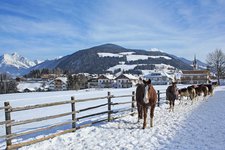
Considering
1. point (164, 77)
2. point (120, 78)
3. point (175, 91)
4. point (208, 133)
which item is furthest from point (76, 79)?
point (208, 133)

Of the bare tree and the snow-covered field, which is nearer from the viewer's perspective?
the snow-covered field

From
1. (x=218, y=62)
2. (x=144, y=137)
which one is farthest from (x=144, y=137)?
(x=218, y=62)

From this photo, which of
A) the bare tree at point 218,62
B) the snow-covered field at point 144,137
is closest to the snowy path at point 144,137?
the snow-covered field at point 144,137

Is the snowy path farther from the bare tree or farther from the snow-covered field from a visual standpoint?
the bare tree

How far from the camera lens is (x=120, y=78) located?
121 m

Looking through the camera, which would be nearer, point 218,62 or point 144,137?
point 144,137

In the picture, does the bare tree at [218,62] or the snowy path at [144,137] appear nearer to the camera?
the snowy path at [144,137]

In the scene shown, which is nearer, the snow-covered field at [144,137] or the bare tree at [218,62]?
the snow-covered field at [144,137]

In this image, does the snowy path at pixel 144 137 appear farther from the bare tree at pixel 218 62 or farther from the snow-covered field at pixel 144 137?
the bare tree at pixel 218 62

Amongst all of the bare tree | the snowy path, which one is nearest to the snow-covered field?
the snowy path

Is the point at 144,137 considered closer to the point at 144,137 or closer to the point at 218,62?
the point at 144,137

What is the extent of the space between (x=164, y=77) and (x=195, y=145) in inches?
4475

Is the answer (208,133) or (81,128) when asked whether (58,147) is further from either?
(208,133)

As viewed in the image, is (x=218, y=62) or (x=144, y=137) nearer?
(x=144, y=137)
